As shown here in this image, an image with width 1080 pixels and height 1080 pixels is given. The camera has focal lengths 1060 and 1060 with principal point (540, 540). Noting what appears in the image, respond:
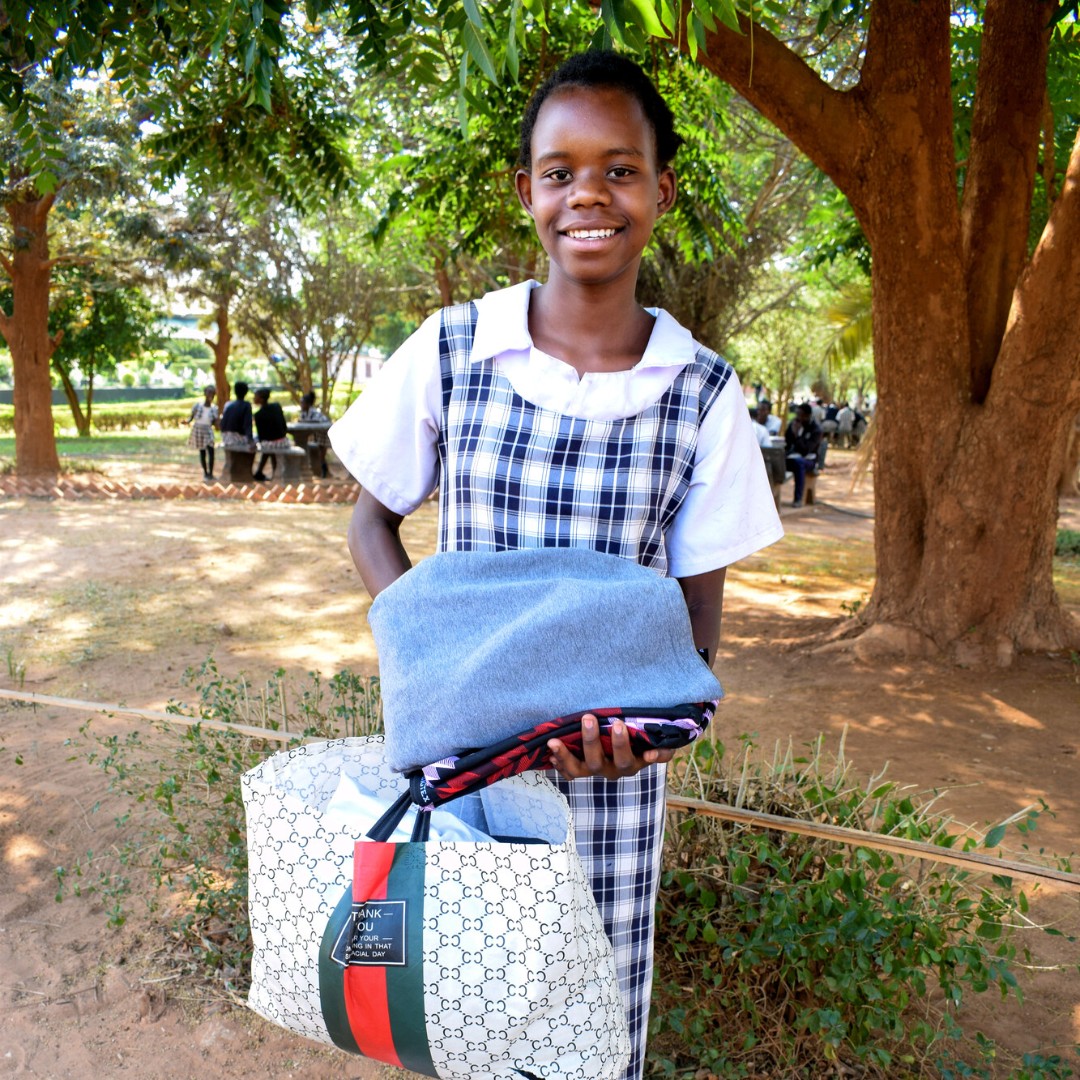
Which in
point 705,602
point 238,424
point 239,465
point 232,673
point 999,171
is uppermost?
point 999,171

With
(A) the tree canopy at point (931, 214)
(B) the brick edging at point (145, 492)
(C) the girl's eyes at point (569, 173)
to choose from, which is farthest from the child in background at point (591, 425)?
(B) the brick edging at point (145, 492)

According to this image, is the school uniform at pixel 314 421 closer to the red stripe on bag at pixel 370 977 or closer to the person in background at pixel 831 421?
the person in background at pixel 831 421

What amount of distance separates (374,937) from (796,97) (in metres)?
4.97

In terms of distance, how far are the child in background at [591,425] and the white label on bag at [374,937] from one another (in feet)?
1.08

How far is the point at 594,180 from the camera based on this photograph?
5.06ft

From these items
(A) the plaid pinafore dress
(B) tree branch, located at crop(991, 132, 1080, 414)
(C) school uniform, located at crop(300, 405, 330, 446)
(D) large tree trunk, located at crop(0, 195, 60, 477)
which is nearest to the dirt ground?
(A) the plaid pinafore dress

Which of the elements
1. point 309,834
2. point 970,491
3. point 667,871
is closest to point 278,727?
point 667,871

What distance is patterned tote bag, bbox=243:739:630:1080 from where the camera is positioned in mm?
1291

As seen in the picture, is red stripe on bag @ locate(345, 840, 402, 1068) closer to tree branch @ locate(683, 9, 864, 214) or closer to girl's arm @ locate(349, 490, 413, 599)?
girl's arm @ locate(349, 490, 413, 599)

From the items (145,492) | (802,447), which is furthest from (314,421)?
(802,447)

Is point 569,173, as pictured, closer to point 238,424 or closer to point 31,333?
point 238,424

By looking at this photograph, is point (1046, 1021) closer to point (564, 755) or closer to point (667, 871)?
point (667, 871)

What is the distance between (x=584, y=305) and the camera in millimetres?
1635

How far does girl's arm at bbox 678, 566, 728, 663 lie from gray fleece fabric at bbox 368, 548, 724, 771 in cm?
26
